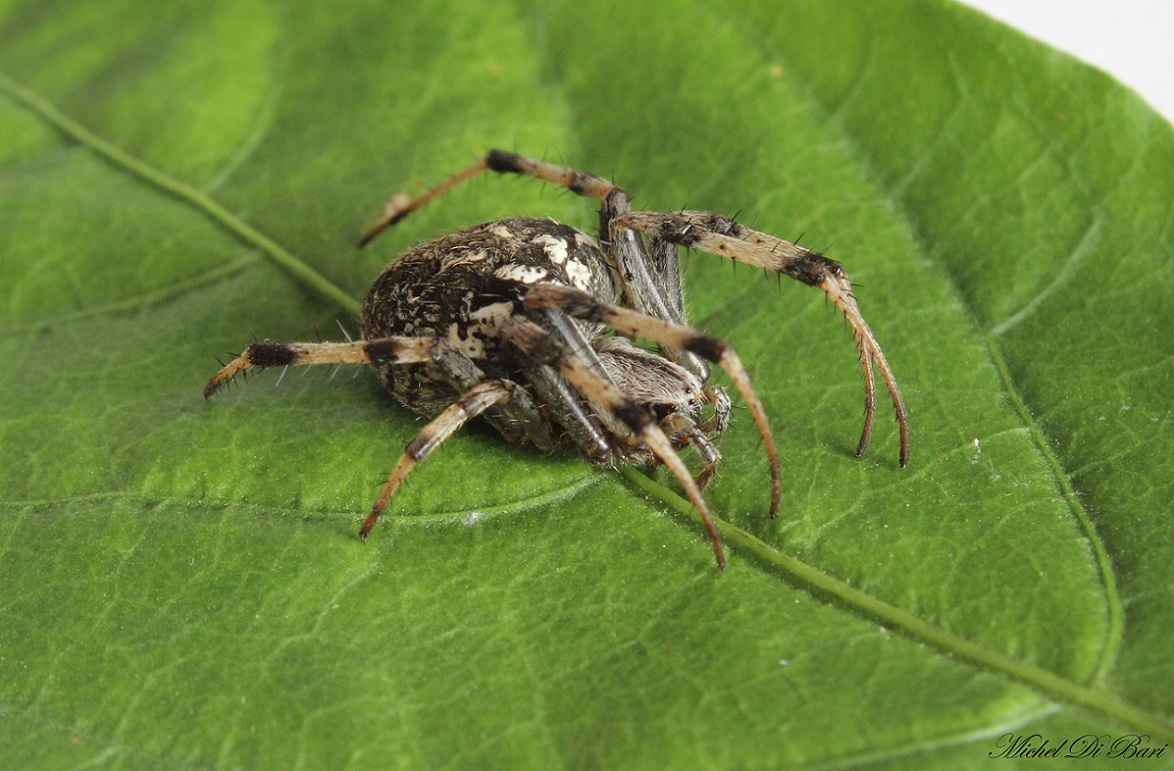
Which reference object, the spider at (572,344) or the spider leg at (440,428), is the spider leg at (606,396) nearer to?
the spider at (572,344)

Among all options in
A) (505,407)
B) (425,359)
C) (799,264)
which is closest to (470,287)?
(425,359)

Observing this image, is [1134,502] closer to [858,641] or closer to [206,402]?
[858,641]

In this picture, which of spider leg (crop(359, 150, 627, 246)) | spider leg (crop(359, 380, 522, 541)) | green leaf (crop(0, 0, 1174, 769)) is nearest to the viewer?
green leaf (crop(0, 0, 1174, 769))

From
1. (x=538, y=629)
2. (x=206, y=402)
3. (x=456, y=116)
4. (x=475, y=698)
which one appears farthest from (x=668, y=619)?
(x=456, y=116)

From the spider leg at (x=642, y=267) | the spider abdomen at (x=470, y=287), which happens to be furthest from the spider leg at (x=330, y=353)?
the spider leg at (x=642, y=267)

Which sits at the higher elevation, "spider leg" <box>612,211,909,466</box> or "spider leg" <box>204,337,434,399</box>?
"spider leg" <box>612,211,909,466</box>

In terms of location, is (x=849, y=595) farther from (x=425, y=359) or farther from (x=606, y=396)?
(x=425, y=359)

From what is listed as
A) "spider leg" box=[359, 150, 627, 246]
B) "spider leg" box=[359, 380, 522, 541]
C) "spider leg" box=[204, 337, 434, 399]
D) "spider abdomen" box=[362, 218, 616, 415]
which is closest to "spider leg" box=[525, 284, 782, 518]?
"spider abdomen" box=[362, 218, 616, 415]

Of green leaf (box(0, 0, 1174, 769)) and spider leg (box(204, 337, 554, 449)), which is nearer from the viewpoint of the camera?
green leaf (box(0, 0, 1174, 769))

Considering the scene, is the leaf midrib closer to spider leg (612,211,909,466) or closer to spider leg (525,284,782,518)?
spider leg (525,284,782,518)
